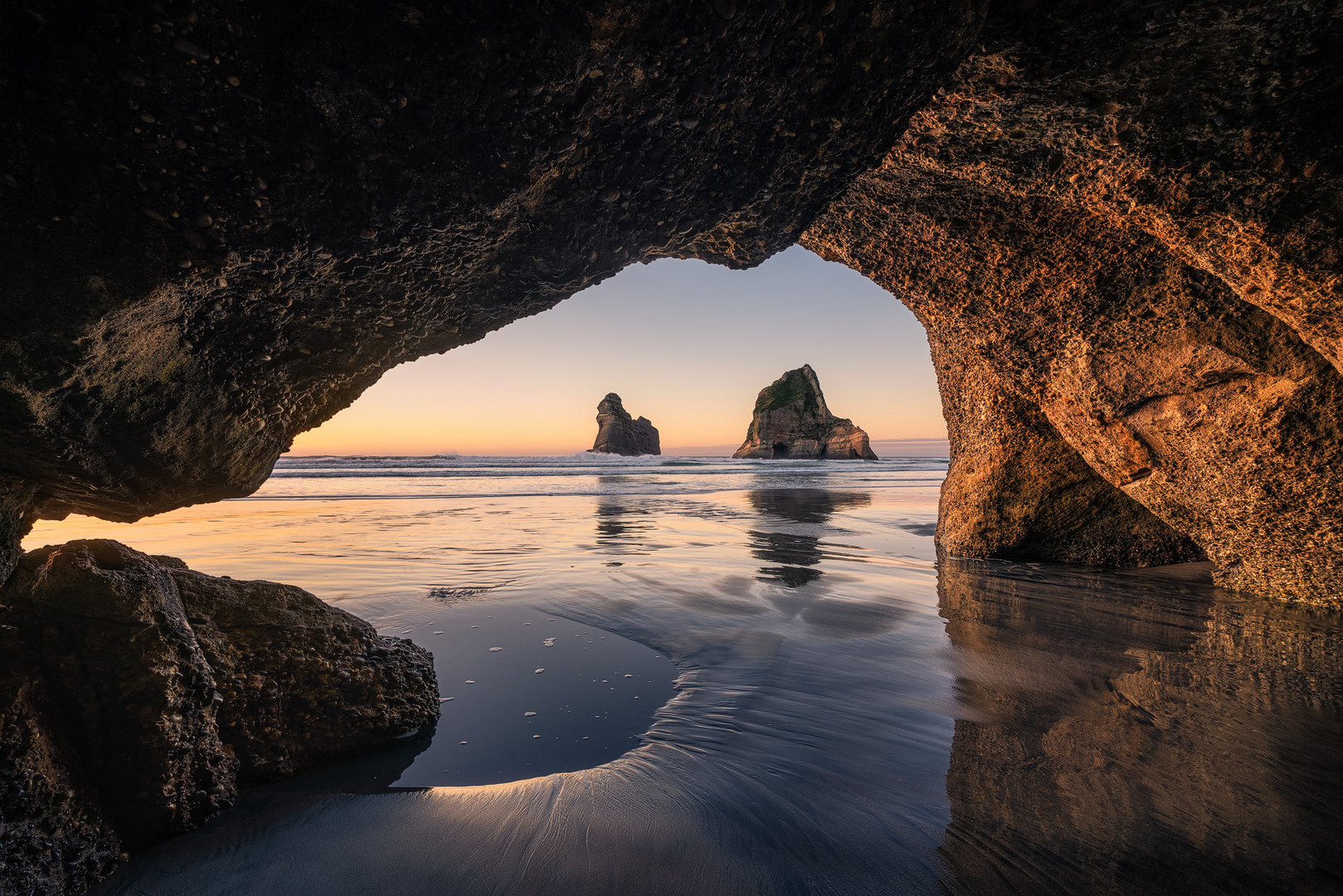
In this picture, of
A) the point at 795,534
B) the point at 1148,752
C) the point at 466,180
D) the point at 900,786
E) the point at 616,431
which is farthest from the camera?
the point at 616,431

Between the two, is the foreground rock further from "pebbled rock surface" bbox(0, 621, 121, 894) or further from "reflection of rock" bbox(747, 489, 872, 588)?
"reflection of rock" bbox(747, 489, 872, 588)

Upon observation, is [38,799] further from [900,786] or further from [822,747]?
[900,786]

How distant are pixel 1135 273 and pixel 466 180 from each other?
325 centimetres

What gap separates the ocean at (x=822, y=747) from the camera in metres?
1.40

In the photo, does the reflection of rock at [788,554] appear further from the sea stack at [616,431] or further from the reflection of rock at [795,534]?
the sea stack at [616,431]

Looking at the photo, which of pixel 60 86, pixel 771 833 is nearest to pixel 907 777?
pixel 771 833

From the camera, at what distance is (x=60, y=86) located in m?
0.97

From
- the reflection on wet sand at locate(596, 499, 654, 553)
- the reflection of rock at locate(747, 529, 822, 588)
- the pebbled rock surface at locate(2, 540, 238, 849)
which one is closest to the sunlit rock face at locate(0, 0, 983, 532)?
the pebbled rock surface at locate(2, 540, 238, 849)

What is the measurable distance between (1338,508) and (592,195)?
161 inches

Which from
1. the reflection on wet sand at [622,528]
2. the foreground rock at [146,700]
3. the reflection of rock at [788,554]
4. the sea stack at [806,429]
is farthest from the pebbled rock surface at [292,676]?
the sea stack at [806,429]

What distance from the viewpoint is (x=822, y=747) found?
196 centimetres

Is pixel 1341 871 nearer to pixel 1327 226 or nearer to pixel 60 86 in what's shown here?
pixel 1327 226

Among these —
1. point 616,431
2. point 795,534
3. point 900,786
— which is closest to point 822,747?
point 900,786

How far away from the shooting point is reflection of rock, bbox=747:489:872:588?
4.66m
